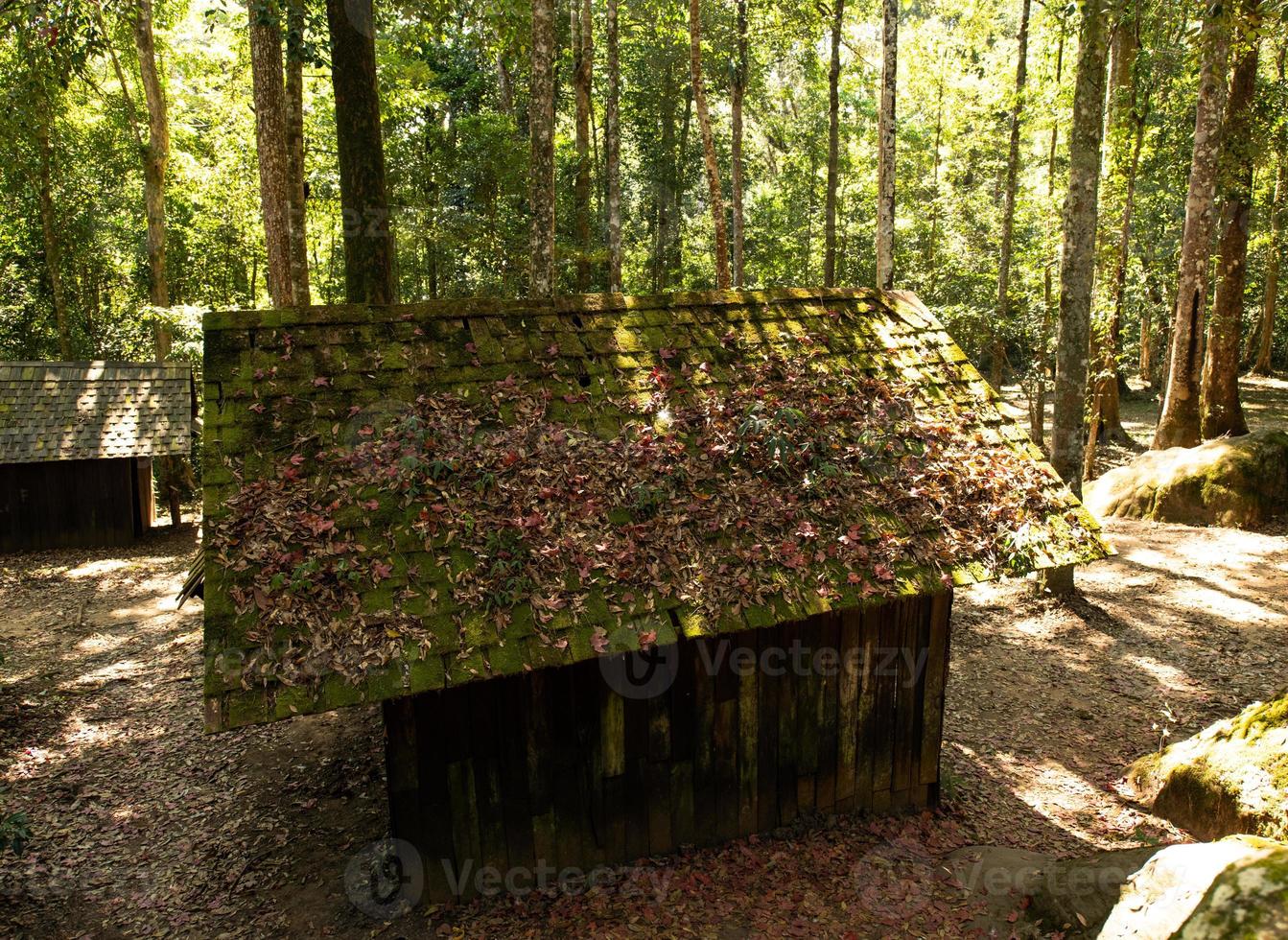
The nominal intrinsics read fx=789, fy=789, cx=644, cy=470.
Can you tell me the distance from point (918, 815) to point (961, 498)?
115 inches

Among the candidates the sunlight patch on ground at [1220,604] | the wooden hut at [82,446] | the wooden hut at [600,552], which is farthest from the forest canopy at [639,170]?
the sunlight patch on ground at [1220,604]

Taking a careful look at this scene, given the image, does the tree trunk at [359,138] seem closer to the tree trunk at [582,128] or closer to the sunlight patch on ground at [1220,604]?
the tree trunk at [582,128]

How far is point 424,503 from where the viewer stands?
561cm

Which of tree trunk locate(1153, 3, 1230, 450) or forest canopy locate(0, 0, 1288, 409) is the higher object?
forest canopy locate(0, 0, 1288, 409)

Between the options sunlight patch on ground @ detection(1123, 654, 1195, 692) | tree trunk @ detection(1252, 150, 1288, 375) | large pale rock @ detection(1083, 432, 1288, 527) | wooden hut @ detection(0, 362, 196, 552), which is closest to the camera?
sunlight patch on ground @ detection(1123, 654, 1195, 692)

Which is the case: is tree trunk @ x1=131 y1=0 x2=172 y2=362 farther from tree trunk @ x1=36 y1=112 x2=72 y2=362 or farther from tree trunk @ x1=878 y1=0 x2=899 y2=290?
tree trunk @ x1=878 y1=0 x2=899 y2=290

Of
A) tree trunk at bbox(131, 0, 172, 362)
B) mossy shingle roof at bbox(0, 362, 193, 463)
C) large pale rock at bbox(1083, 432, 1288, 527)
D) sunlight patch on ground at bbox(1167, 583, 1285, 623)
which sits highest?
tree trunk at bbox(131, 0, 172, 362)

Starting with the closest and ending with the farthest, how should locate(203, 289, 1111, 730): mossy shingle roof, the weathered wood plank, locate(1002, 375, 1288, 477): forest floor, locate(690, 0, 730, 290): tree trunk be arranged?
locate(203, 289, 1111, 730): mossy shingle roof → the weathered wood plank → locate(690, 0, 730, 290): tree trunk → locate(1002, 375, 1288, 477): forest floor

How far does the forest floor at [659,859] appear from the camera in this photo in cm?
589

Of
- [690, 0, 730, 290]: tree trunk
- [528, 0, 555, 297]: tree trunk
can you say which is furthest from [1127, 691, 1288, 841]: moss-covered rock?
[690, 0, 730, 290]: tree trunk

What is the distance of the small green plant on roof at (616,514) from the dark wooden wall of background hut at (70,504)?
47.9 feet

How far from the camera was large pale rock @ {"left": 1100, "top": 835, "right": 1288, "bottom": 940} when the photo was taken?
10.9ft

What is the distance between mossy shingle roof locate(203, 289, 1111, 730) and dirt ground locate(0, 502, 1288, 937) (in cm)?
235

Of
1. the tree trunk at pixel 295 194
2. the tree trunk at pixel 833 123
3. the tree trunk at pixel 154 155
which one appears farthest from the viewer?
the tree trunk at pixel 833 123
